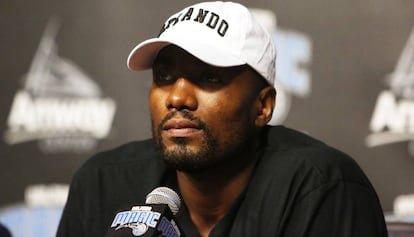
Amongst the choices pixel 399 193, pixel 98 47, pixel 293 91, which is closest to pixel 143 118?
pixel 98 47

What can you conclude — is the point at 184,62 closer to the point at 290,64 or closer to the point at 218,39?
the point at 218,39

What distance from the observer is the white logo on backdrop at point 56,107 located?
181cm

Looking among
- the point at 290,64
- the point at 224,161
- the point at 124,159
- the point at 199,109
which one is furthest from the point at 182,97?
the point at 290,64

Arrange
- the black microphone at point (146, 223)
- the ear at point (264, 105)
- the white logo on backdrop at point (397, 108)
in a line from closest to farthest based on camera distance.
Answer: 1. the black microphone at point (146, 223)
2. the ear at point (264, 105)
3. the white logo on backdrop at point (397, 108)

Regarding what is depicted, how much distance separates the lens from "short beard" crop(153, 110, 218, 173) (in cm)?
119

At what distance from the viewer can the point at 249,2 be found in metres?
1.78

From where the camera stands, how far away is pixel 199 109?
119cm

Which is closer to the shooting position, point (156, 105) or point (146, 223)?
point (146, 223)

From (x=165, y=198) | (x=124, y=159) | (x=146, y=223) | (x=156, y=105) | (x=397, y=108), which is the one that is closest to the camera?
(x=146, y=223)

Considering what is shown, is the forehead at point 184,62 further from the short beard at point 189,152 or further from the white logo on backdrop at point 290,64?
the white logo on backdrop at point 290,64

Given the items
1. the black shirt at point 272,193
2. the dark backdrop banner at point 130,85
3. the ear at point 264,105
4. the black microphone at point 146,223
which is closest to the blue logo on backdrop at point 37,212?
the dark backdrop banner at point 130,85

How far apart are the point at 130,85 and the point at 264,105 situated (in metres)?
0.58

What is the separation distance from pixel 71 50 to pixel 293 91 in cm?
51

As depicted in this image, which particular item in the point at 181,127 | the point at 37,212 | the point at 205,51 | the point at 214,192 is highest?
the point at 205,51
